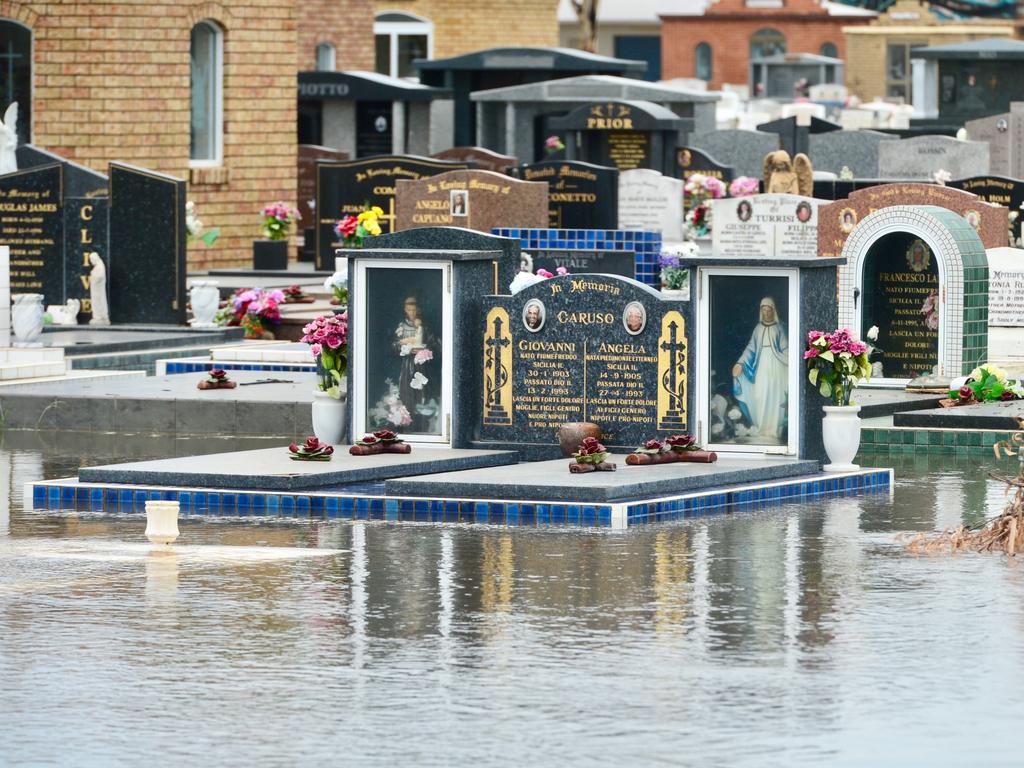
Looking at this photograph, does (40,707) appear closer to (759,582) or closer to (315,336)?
(759,582)

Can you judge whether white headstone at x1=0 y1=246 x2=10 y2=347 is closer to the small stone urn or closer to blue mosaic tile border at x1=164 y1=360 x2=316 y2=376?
blue mosaic tile border at x1=164 y1=360 x2=316 y2=376

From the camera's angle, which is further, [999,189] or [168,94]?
[168,94]

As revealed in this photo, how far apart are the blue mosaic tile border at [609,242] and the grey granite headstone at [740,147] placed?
21.8 m

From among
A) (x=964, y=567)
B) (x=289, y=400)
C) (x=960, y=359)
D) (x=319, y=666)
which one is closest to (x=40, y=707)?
(x=319, y=666)

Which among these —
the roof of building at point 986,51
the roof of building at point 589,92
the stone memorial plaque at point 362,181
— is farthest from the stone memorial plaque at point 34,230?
the roof of building at point 986,51

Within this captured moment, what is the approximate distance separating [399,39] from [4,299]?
4726 centimetres

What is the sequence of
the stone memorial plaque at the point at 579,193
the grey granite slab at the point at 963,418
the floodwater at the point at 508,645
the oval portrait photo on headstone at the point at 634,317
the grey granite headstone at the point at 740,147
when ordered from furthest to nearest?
the grey granite headstone at the point at 740,147 < the stone memorial plaque at the point at 579,193 < the grey granite slab at the point at 963,418 < the oval portrait photo on headstone at the point at 634,317 < the floodwater at the point at 508,645

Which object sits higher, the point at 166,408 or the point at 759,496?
the point at 166,408

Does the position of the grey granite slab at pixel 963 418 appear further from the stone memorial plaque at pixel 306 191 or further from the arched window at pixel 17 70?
the stone memorial plaque at pixel 306 191

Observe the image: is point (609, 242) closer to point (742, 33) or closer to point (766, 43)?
point (742, 33)

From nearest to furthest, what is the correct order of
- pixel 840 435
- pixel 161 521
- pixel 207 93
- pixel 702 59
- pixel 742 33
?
pixel 161 521
pixel 840 435
pixel 207 93
pixel 742 33
pixel 702 59

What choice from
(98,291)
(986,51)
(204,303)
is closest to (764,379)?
(204,303)

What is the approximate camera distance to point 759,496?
15102mm

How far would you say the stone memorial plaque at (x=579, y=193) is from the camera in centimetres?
2952
